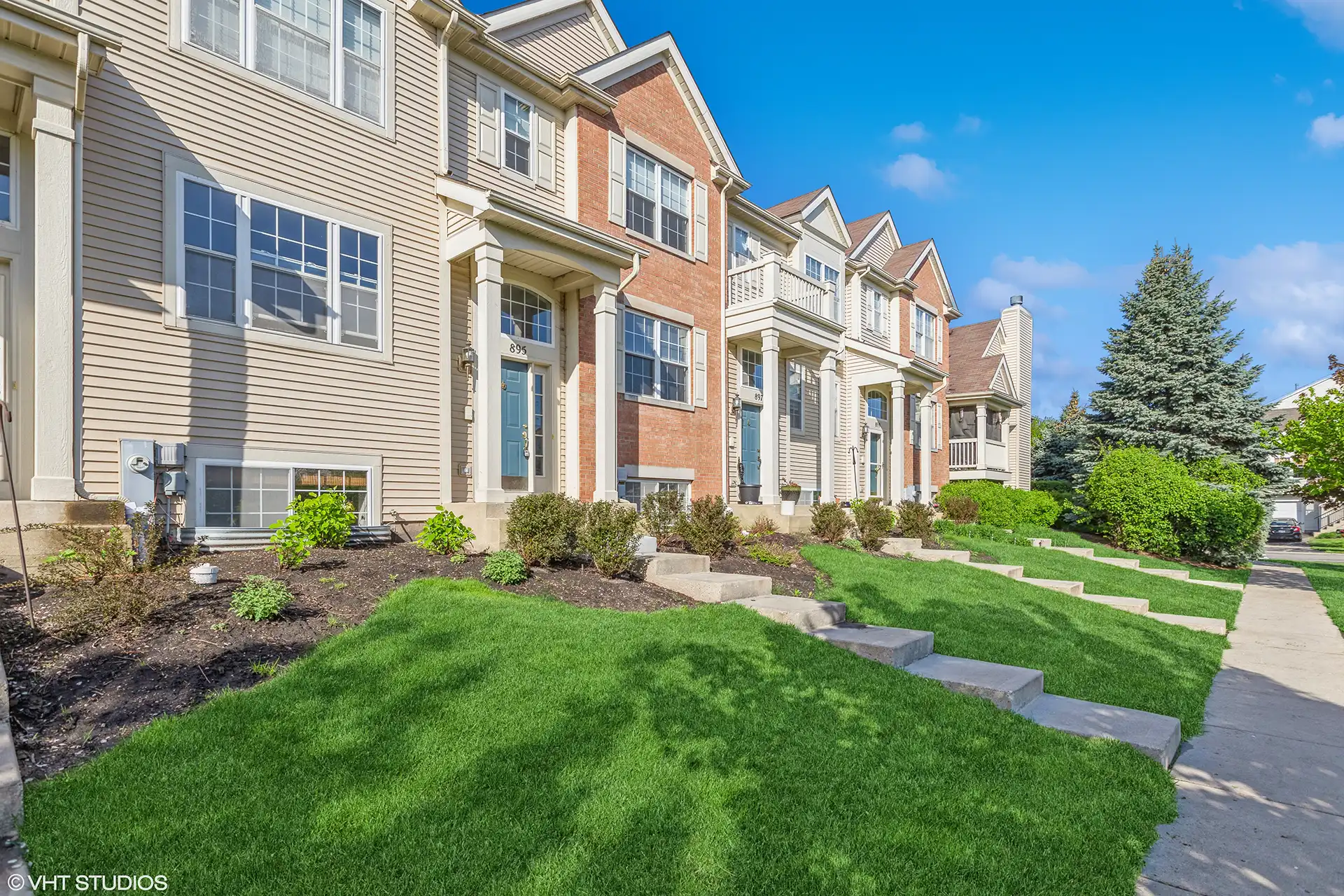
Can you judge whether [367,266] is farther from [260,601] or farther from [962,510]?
[962,510]

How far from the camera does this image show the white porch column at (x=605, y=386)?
10945 mm

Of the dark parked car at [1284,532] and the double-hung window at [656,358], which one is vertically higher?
the double-hung window at [656,358]

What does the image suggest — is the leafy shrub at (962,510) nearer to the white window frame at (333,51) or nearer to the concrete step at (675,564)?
the concrete step at (675,564)

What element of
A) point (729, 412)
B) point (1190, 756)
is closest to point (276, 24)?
point (729, 412)

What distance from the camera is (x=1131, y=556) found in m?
16.6

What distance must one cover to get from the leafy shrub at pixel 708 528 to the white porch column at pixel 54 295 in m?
6.50

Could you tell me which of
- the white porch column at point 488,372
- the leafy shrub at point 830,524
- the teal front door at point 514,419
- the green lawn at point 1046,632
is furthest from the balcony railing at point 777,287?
the white porch column at point 488,372

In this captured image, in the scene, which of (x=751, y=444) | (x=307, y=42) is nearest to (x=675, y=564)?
(x=307, y=42)

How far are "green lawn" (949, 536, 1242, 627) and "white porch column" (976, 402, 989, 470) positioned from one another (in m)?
9.48

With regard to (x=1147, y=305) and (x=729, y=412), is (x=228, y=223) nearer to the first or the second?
(x=729, y=412)

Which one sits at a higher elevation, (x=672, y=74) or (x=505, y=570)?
(x=672, y=74)

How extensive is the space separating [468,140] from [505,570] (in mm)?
7135

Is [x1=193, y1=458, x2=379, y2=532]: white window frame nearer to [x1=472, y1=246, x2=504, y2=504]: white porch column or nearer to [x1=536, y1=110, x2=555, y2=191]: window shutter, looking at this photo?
[x1=472, y1=246, x2=504, y2=504]: white porch column

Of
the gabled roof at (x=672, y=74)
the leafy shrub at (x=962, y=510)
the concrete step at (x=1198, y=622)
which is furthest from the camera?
the leafy shrub at (x=962, y=510)
